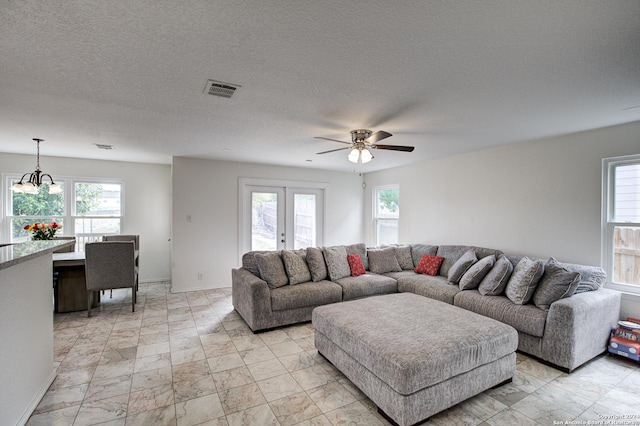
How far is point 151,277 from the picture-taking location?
608cm

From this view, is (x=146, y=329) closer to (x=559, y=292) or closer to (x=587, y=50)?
(x=559, y=292)

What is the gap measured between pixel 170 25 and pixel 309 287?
121 inches

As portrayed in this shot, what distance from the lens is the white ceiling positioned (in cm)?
144

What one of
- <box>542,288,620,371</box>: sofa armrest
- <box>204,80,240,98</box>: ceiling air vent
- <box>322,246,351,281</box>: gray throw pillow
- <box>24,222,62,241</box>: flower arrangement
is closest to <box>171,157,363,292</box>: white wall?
<box>24,222,62,241</box>: flower arrangement

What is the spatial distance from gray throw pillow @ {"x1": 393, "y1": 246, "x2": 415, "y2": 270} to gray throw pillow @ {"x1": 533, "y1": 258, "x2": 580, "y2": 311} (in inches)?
84.2

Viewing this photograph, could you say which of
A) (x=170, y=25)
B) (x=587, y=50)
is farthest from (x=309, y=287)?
(x=587, y=50)

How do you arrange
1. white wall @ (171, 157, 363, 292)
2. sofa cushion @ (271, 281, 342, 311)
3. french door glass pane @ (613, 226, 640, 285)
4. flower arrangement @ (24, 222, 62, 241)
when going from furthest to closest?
white wall @ (171, 157, 363, 292), flower arrangement @ (24, 222, 62, 241), sofa cushion @ (271, 281, 342, 311), french door glass pane @ (613, 226, 640, 285)

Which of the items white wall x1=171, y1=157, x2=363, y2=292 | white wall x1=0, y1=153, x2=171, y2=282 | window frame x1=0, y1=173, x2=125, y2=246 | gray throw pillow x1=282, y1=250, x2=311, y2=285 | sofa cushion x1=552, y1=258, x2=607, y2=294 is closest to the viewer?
sofa cushion x1=552, y1=258, x2=607, y2=294

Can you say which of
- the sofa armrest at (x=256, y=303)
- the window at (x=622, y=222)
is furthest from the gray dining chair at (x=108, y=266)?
the window at (x=622, y=222)

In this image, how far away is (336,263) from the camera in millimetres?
4316

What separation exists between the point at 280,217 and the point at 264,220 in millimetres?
347

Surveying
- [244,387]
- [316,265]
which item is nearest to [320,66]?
[244,387]

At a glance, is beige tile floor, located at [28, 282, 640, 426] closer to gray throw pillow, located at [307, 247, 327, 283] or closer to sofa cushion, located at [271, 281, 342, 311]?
sofa cushion, located at [271, 281, 342, 311]

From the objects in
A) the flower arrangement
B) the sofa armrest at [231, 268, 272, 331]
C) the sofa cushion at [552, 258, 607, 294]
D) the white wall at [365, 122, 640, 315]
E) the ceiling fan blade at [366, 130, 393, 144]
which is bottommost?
the sofa armrest at [231, 268, 272, 331]
